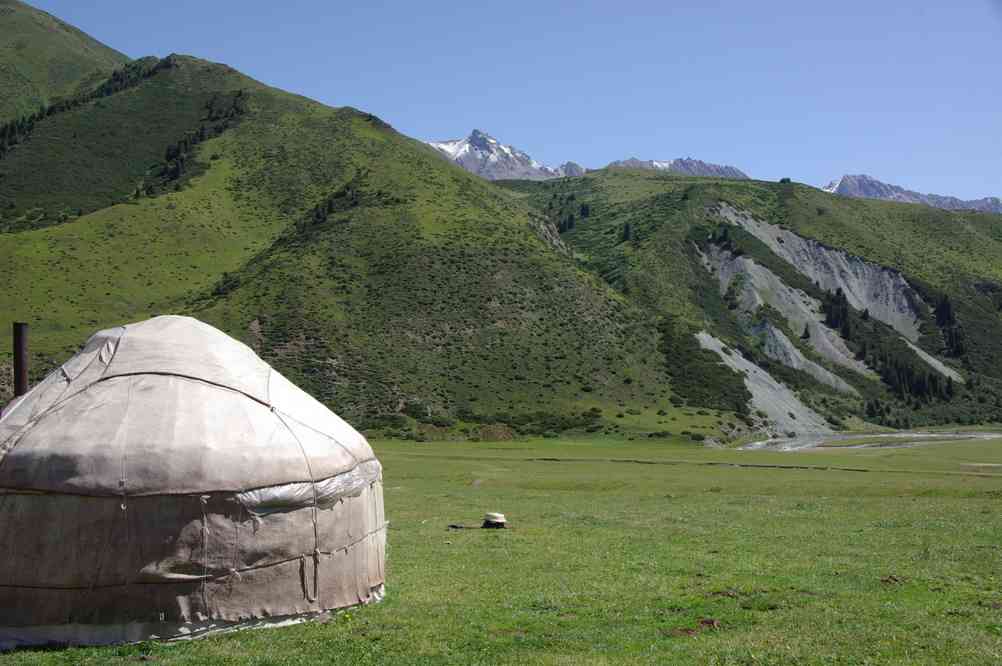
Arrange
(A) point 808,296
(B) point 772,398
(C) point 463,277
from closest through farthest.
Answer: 1. (B) point 772,398
2. (C) point 463,277
3. (A) point 808,296

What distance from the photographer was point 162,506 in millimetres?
14180

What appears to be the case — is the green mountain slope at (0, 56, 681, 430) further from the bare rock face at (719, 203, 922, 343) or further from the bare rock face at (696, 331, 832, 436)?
the bare rock face at (719, 203, 922, 343)

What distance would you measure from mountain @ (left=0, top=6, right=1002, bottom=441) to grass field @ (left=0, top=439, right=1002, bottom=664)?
146 ft

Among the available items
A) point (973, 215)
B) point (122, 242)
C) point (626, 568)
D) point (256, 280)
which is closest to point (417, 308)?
point (256, 280)

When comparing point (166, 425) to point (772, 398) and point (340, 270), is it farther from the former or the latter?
point (772, 398)

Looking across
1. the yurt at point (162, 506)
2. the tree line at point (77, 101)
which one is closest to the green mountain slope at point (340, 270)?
the tree line at point (77, 101)

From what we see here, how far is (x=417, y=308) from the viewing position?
9381 cm

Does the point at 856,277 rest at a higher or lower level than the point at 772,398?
higher

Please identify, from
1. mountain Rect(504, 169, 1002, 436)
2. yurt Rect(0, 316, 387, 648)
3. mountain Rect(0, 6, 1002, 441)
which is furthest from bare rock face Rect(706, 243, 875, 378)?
yurt Rect(0, 316, 387, 648)

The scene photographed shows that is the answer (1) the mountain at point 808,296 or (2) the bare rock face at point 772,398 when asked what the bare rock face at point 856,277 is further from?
(2) the bare rock face at point 772,398

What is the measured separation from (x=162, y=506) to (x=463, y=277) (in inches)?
3391

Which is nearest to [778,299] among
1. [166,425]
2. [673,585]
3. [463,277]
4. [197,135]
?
[463,277]

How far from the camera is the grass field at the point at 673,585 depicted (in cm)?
1285

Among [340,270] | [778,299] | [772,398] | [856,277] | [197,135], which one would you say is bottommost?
[772,398]
